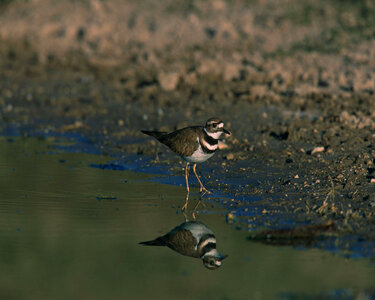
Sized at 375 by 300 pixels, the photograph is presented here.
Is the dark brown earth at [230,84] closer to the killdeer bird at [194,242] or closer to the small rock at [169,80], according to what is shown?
the small rock at [169,80]

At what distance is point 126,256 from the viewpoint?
7648mm

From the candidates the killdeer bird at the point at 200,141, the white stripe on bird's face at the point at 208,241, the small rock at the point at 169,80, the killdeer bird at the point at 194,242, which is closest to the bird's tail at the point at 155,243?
the killdeer bird at the point at 194,242

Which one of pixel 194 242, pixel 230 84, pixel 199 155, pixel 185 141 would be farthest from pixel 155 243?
pixel 230 84

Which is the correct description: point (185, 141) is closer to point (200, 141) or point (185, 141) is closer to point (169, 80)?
point (200, 141)

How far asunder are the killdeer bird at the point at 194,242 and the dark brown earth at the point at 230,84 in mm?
843

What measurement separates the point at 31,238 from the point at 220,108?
23.5 feet

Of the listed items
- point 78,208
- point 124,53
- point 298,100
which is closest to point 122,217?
point 78,208

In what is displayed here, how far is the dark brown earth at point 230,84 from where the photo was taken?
1057 cm

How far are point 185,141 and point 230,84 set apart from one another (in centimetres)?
595

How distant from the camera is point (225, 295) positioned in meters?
6.52

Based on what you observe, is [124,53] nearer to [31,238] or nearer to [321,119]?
[321,119]

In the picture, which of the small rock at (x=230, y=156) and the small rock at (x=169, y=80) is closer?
the small rock at (x=230, y=156)

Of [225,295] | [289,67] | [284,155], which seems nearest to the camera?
[225,295]

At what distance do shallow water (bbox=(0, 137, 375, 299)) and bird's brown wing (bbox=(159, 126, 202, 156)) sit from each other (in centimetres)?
66
